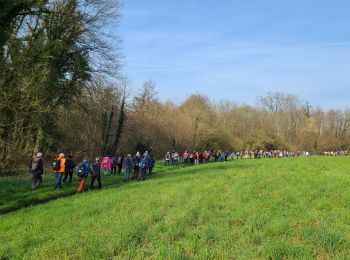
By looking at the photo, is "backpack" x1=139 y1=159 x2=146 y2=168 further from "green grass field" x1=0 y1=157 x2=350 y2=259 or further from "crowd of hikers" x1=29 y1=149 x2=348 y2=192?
"green grass field" x1=0 y1=157 x2=350 y2=259

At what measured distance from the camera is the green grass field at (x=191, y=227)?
8.52m

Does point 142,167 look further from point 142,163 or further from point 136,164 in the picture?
point 136,164

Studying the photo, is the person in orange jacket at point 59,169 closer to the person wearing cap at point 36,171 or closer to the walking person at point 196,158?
the person wearing cap at point 36,171

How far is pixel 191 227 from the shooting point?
10641 millimetres

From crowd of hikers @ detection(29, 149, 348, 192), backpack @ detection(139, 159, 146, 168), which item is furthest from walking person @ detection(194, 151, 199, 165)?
backpack @ detection(139, 159, 146, 168)

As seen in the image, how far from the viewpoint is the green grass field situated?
8.52 m

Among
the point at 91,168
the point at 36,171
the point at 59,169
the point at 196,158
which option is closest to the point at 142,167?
the point at 91,168

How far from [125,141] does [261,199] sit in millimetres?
42002

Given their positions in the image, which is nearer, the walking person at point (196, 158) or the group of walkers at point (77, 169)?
the group of walkers at point (77, 169)

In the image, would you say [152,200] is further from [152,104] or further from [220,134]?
[220,134]

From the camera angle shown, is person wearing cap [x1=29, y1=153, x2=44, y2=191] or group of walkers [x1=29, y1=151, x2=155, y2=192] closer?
Result: person wearing cap [x1=29, y1=153, x2=44, y2=191]

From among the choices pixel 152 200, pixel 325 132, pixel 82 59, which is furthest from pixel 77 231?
pixel 325 132

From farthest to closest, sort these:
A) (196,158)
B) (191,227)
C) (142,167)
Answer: (196,158), (142,167), (191,227)

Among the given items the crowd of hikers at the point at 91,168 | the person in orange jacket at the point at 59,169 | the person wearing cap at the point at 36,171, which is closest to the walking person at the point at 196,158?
the crowd of hikers at the point at 91,168
